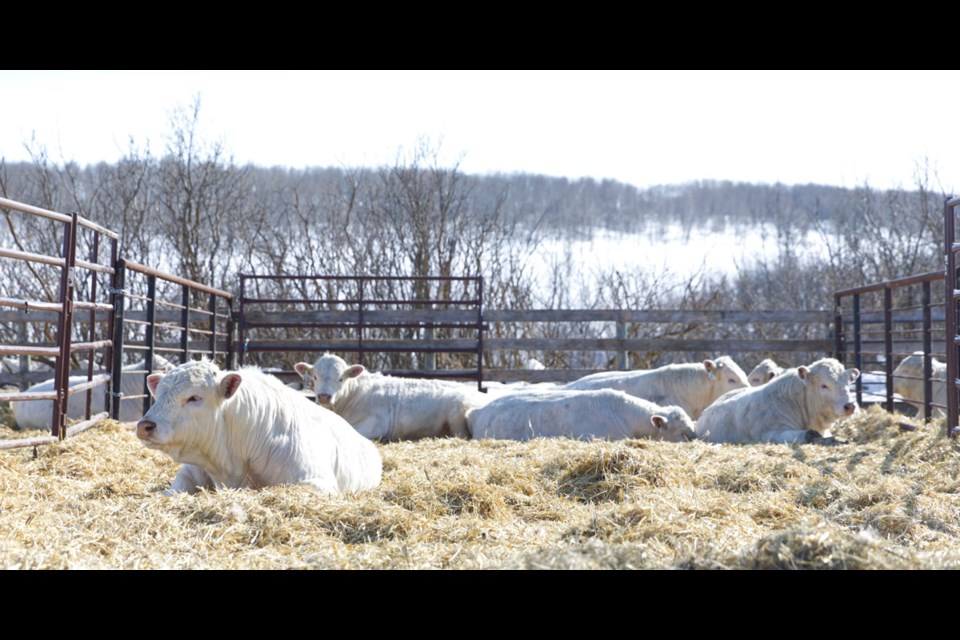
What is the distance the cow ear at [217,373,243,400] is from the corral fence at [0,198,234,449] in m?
1.51

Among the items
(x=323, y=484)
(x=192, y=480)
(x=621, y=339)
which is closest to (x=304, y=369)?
(x=192, y=480)

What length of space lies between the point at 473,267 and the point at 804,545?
1480cm

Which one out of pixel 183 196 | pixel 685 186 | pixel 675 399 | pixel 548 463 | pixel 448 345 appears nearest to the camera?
pixel 548 463

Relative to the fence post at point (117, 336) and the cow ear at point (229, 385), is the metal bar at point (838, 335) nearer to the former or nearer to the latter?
the fence post at point (117, 336)

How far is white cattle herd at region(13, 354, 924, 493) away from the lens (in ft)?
15.2

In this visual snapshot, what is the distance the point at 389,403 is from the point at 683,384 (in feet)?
11.4

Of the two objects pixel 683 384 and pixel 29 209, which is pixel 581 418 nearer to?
pixel 683 384

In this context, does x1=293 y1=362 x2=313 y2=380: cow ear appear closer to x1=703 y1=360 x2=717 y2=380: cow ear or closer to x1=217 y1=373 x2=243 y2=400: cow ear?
x1=217 y1=373 x2=243 y2=400: cow ear

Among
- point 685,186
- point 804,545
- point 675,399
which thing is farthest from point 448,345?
point 685,186
